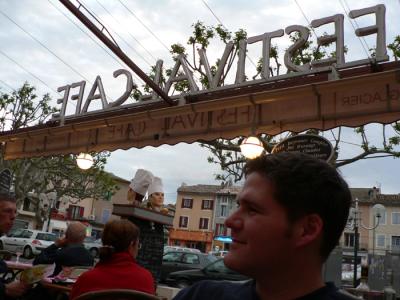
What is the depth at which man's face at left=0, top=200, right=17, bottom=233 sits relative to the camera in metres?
3.51

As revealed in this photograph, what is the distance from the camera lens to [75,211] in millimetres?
58875

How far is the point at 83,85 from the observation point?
28.0 ft

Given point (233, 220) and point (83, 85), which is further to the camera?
point (83, 85)

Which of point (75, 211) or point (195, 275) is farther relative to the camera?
point (75, 211)

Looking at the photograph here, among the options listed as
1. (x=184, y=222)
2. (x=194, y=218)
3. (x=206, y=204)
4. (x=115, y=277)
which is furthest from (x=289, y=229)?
(x=184, y=222)

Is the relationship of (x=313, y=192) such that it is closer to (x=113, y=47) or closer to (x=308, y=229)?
(x=308, y=229)

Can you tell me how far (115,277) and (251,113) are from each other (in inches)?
136

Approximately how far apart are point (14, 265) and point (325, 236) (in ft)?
17.6

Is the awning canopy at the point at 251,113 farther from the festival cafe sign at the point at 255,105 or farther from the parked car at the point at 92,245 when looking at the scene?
the parked car at the point at 92,245

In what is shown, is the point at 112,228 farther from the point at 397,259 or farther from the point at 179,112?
the point at 397,259

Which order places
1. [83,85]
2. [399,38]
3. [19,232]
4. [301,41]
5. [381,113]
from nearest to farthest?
1. [381,113]
2. [301,41]
3. [83,85]
4. [399,38]
5. [19,232]

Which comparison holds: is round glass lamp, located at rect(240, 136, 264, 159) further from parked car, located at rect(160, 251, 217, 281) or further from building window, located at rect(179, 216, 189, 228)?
building window, located at rect(179, 216, 189, 228)

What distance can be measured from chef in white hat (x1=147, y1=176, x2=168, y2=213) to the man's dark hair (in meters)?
4.95

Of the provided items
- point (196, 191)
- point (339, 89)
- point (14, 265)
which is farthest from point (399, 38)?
point (196, 191)
